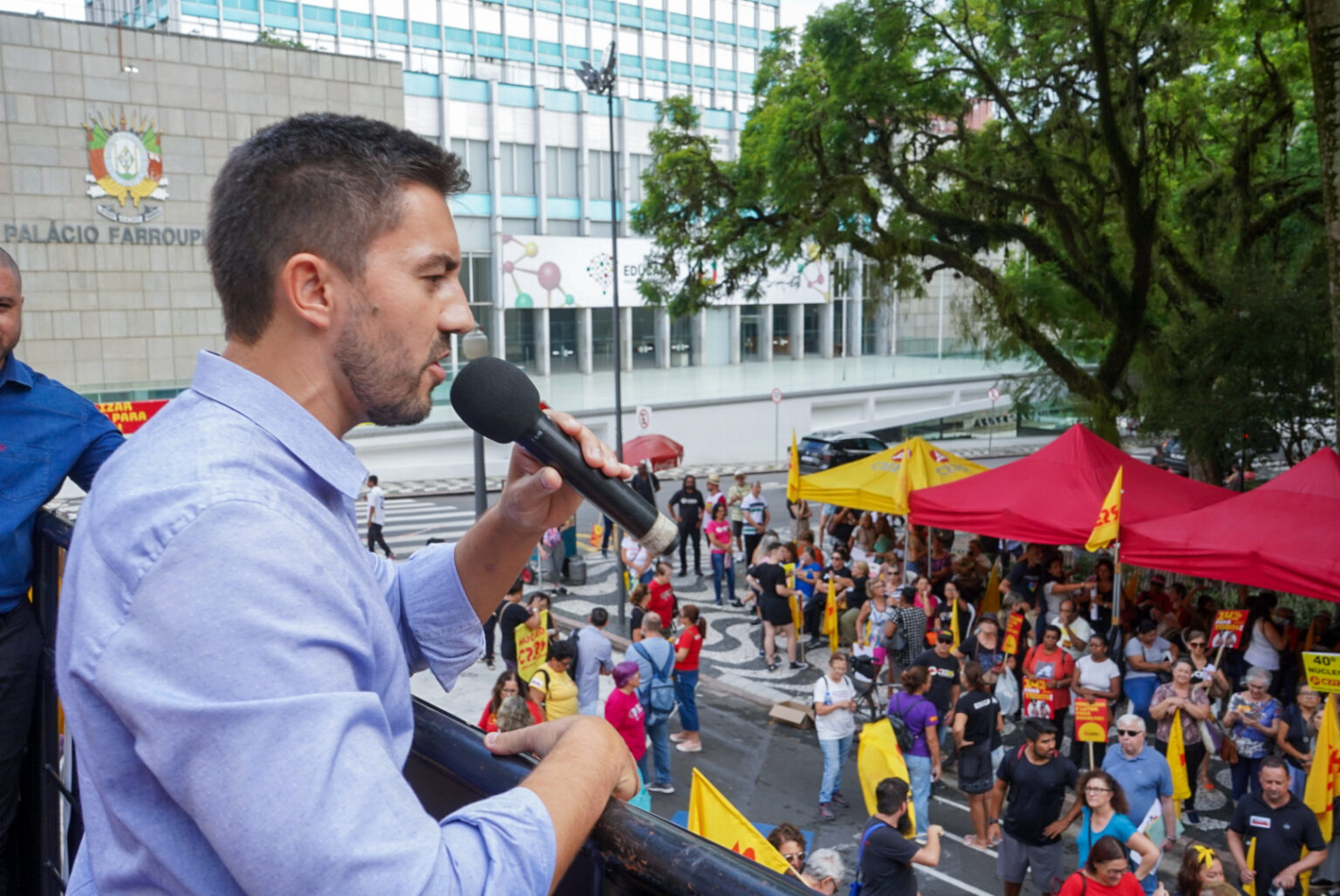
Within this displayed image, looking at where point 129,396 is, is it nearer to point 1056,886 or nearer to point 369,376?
point 1056,886

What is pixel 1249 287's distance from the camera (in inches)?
661

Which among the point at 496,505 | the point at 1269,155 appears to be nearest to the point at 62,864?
the point at 496,505

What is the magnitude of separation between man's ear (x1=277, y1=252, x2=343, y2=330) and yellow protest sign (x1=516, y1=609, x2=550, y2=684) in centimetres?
1112

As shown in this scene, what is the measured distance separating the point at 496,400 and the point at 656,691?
982cm

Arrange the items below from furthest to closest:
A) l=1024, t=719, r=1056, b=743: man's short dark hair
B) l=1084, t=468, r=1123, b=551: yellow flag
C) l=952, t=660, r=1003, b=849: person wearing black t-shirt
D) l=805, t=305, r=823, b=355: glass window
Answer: l=805, t=305, r=823, b=355: glass window
l=1084, t=468, r=1123, b=551: yellow flag
l=952, t=660, r=1003, b=849: person wearing black t-shirt
l=1024, t=719, r=1056, b=743: man's short dark hair

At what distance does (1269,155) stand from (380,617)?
903 inches

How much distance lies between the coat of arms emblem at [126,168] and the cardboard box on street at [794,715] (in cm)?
2486

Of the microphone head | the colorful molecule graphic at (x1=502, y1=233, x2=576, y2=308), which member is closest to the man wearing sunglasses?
the microphone head

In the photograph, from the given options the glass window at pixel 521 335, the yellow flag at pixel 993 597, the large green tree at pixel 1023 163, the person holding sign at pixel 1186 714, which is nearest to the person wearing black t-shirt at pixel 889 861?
the person holding sign at pixel 1186 714

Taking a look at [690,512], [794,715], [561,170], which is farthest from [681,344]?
[794,715]

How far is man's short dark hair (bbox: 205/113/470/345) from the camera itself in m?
1.25

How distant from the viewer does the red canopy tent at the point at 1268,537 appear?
10.7 m

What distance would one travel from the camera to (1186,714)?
10656 mm

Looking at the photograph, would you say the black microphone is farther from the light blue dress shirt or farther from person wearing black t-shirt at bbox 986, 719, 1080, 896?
person wearing black t-shirt at bbox 986, 719, 1080, 896
